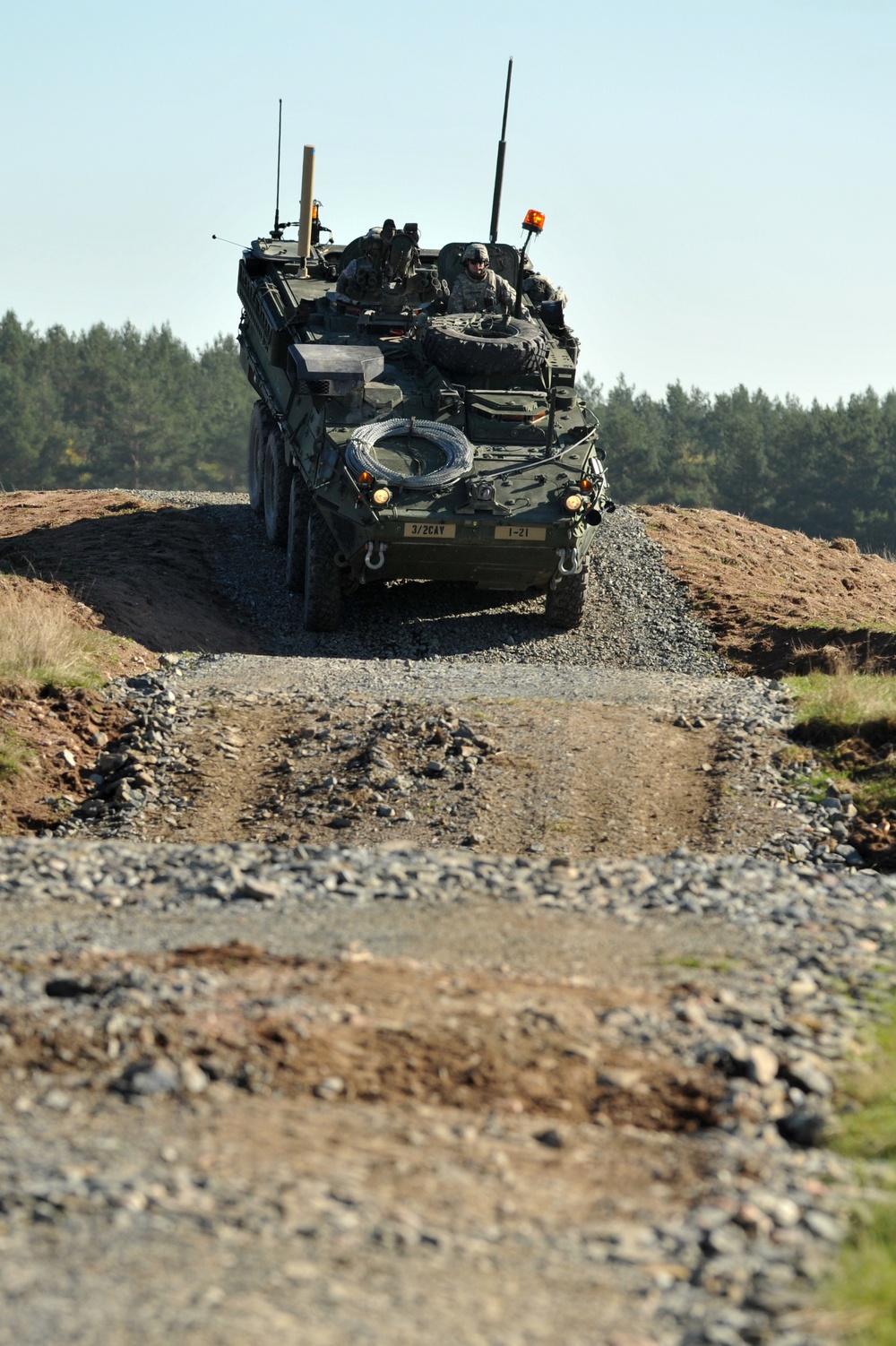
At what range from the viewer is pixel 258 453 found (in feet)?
64.0

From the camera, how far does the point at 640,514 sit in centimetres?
2148

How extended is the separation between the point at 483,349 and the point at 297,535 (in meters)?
2.47

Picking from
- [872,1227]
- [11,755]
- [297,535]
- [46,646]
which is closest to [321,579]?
[297,535]

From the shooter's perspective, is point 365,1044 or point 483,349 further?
point 483,349

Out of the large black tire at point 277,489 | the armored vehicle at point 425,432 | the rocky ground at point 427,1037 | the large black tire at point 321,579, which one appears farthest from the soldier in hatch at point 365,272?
the rocky ground at point 427,1037

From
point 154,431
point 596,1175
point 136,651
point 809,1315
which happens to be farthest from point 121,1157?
point 154,431

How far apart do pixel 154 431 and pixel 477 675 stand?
46163mm

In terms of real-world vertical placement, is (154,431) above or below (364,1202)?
above

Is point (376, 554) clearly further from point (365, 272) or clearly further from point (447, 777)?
point (447, 777)

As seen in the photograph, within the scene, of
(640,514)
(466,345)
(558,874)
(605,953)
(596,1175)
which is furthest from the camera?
(640,514)

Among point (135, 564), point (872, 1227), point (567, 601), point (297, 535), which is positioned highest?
point (297, 535)

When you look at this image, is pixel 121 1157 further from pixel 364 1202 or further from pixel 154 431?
pixel 154 431

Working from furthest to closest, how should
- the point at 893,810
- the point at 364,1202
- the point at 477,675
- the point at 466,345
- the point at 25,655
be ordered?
the point at 466,345 < the point at 477,675 < the point at 25,655 < the point at 893,810 < the point at 364,1202

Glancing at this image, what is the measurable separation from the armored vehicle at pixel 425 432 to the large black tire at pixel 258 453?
4.47 feet
